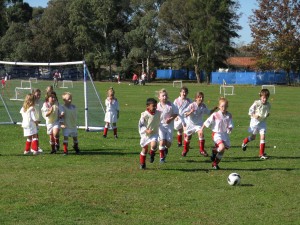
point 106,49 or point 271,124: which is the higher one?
point 106,49

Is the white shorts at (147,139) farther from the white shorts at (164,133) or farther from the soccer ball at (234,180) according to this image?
the soccer ball at (234,180)

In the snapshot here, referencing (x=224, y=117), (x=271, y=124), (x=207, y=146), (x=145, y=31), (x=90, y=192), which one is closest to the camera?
(x=90, y=192)

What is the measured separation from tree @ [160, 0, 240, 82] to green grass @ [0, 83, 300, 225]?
67.7 metres

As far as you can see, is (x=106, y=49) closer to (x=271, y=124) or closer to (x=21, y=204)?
(x=271, y=124)

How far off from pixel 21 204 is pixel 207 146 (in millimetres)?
8423

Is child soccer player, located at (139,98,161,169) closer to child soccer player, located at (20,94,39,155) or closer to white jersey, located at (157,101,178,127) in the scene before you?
white jersey, located at (157,101,178,127)

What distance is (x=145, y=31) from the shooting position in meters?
83.2

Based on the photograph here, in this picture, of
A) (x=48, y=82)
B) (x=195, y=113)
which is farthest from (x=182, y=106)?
(x=48, y=82)

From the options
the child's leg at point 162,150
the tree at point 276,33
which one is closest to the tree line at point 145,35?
the tree at point 276,33

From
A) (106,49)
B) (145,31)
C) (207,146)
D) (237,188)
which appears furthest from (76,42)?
(237,188)

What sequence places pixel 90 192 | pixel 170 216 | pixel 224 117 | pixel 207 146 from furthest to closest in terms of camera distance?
pixel 207 146, pixel 224 117, pixel 90 192, pixel 170 216

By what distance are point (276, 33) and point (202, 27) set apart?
35.6 feet

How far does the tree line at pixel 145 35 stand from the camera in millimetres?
81875

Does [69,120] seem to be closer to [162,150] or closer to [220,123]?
[162,150]
